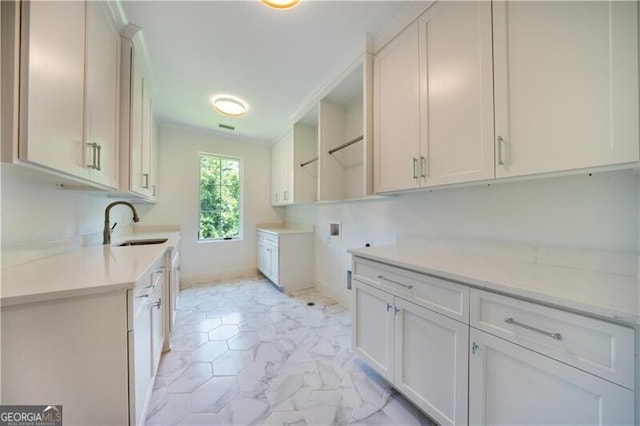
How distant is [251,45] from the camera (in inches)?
74.7

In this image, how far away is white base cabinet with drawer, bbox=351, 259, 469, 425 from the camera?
3.51 feet

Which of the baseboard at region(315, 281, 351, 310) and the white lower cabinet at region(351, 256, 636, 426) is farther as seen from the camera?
the baseboard at region(315, 281, 351, 310)

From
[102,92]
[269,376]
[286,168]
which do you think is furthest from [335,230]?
[102,92]

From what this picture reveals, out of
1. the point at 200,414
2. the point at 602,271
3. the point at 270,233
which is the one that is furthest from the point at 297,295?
the point at 602,271

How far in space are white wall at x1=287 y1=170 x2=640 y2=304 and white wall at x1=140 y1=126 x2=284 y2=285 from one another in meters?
2.75

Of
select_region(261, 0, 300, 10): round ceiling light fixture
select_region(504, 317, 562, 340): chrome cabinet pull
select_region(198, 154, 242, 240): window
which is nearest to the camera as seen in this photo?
select_region(504, 317, 562, 340): chrome cabinet pull

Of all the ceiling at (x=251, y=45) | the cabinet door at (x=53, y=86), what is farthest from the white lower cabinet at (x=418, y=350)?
the ceiling at (x=251, y=45)

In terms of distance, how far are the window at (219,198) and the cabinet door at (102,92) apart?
2.52 meters

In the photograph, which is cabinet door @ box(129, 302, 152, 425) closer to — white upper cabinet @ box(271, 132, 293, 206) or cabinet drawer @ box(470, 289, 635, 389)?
cabinet drawer @ box(470, 289, 635, 389)

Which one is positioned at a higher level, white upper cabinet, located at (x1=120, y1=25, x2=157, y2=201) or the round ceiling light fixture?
the round ceiling light fixture

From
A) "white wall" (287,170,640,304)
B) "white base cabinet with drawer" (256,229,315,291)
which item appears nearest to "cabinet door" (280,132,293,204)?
"white base cabinet with drawer" (256,229,315,291)

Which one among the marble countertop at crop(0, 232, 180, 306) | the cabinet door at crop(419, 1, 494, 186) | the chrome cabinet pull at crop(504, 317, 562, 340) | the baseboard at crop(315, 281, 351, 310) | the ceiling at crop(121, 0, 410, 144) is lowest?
the baseboard at crop(315, 281, 351, 310)

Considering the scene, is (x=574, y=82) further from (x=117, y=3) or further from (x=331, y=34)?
(x=117, y=3)

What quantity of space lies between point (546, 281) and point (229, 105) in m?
3.29
